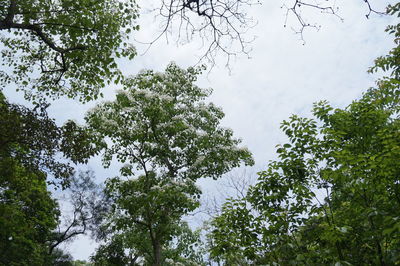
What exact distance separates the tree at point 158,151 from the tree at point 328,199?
588 centimetres

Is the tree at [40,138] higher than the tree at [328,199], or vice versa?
the tree at [40,138]

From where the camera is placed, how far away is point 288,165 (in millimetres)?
5789

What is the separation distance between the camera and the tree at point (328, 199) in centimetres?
457

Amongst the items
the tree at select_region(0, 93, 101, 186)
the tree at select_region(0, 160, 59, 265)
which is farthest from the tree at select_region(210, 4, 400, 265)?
the tree at select_region(0, 160, 59, 265)

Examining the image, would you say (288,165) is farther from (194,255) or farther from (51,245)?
(51,245)

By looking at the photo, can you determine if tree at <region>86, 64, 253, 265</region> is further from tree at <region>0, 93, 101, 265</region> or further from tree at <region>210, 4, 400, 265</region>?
tree at <region>210, 4, 400, 265</region>

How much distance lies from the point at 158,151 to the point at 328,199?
992 centimetres

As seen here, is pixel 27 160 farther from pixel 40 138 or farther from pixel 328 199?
pixel 328 199

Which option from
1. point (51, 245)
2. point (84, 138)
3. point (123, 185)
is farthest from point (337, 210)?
point (51, 245)

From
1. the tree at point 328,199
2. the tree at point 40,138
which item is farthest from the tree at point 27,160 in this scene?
the tree at point 328,199

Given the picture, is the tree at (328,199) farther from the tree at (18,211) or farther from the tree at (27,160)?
the tree at (18,211)

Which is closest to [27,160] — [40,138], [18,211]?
[40,138]

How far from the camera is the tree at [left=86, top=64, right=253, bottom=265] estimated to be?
40.4 ft

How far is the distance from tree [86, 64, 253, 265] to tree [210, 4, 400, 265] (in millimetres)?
5877
